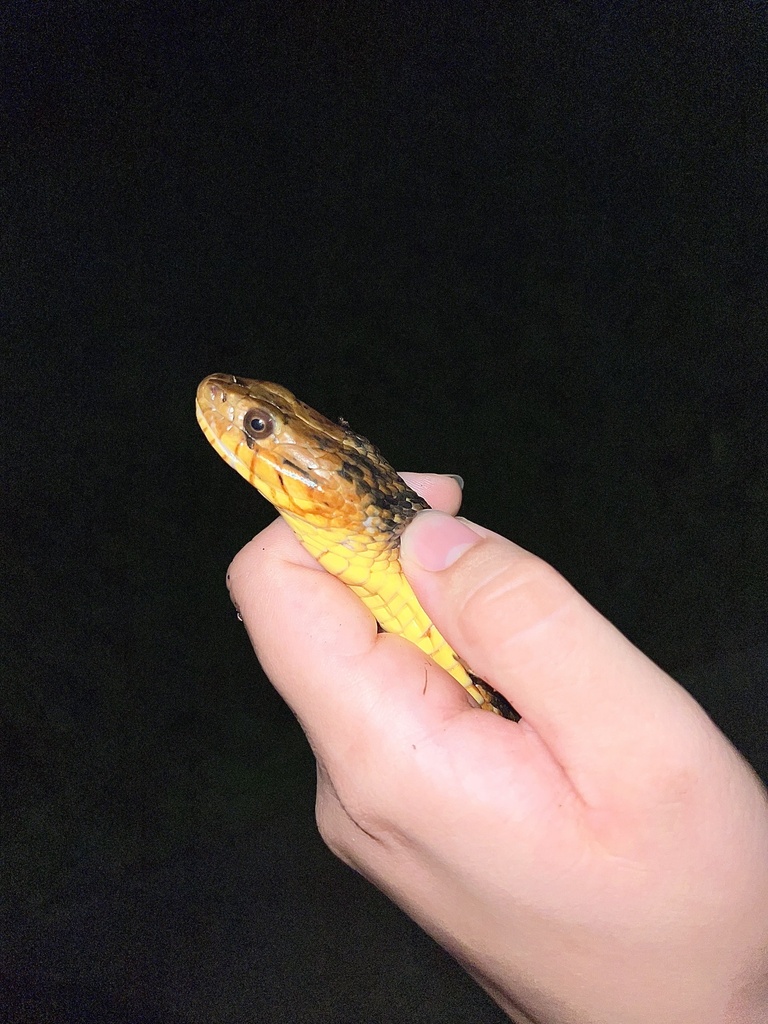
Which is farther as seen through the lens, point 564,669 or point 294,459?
point 294,459

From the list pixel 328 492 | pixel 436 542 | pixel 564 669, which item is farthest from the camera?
pixel 328 492

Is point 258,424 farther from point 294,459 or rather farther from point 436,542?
point 436,542

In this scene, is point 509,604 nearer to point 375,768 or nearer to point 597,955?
point 375,768

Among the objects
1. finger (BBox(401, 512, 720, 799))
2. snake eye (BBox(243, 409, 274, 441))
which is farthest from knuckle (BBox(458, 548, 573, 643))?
snake eye (BBox(243, 409, 274, 441))

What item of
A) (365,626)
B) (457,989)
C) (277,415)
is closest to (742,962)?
(365,626)

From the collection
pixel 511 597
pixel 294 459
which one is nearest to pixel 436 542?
pixel 511 597

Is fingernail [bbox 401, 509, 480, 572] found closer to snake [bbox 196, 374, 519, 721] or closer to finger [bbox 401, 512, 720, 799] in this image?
finger [bbox 401, 512, 720, 799]

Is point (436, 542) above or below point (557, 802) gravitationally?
above
